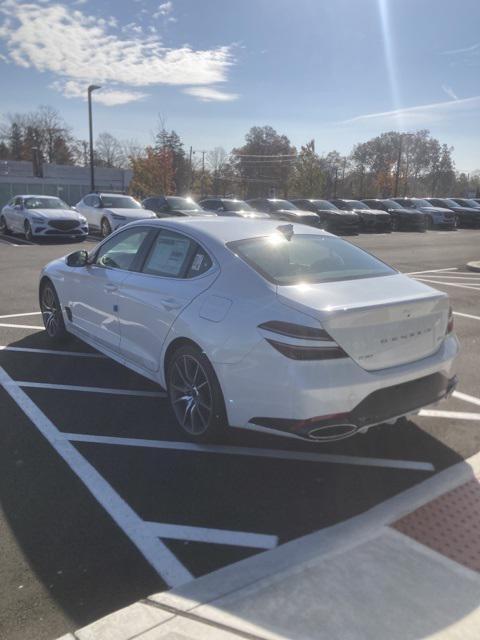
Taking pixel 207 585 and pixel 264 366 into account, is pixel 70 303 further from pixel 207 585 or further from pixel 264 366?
pixel 207 585

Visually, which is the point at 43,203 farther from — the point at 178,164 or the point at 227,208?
the point at 178,164

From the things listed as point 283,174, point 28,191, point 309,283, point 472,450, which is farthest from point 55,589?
point 283,174

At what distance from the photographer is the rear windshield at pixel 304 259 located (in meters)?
3.78

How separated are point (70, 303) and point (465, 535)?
4.34 metres

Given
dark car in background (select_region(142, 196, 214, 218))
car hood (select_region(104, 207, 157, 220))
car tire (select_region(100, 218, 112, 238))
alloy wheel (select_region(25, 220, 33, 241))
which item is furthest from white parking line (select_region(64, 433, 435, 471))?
dark car in background (select_region(142, 196, 214, 218))

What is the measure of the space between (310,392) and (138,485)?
1.21 meters

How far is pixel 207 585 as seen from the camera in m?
2.50

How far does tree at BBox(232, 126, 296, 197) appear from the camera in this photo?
91.1 meters

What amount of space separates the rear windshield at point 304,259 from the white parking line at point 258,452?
1.21 metres

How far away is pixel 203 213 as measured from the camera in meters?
19.7

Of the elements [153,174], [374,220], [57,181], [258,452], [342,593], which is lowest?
[258,452]

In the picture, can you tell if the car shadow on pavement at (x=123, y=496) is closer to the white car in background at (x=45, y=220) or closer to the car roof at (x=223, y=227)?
the car roof at (x=223, y=227)

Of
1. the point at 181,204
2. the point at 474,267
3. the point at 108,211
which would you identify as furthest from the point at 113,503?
the point at 181,204

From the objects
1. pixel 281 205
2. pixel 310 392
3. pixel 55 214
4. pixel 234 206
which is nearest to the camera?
pixel 310 392
